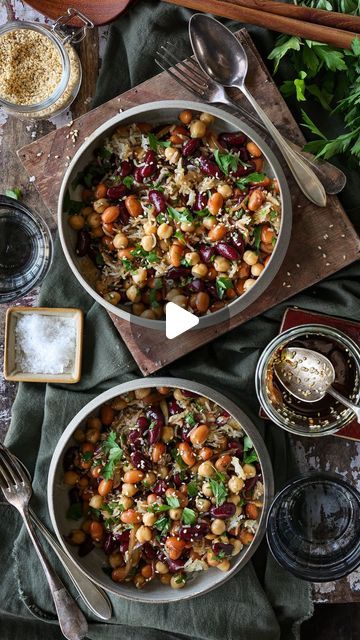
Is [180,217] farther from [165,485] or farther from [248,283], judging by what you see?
[165,485]

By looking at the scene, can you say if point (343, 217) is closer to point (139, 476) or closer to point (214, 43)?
point (214, 43)

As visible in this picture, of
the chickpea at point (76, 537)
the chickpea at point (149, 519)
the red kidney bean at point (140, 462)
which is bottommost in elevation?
the chickpea at point (76, 537)

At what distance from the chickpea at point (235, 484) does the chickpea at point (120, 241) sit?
570 millimetres

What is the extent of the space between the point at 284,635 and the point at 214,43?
1389 millimetres

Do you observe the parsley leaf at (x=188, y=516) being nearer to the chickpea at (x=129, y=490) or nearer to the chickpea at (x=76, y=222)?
the chickpea at (x=129, y=490)

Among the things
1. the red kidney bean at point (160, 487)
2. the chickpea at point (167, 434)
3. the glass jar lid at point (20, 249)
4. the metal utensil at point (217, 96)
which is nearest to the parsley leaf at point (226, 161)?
the metal utensil at point (217, 96)

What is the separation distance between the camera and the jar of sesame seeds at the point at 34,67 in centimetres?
186

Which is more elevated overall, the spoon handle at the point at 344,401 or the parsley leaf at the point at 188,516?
the spoon handle at the point at 344,401

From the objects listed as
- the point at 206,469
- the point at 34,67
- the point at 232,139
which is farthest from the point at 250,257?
the point at 34,67

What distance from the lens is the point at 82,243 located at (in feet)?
5.78

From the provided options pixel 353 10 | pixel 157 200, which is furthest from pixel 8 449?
pixel 353 10

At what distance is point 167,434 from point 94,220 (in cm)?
51

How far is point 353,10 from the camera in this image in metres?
1.74

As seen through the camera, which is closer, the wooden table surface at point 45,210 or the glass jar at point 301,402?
the glass jar at point 301,402
